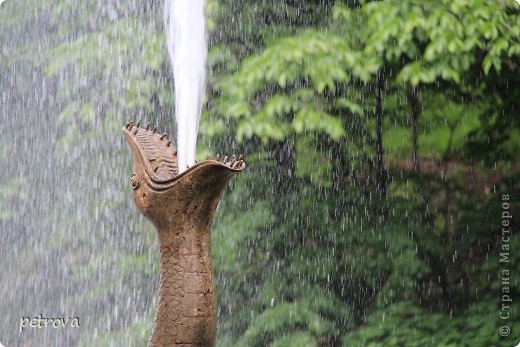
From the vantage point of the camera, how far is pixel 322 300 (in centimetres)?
782

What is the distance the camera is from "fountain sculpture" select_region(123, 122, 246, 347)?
356cm

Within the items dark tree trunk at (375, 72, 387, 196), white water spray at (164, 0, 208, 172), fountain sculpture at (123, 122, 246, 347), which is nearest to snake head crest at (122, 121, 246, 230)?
fountain sculpture at (123, 122, 246, 347)

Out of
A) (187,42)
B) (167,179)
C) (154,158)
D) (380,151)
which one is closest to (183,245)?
(167,179)

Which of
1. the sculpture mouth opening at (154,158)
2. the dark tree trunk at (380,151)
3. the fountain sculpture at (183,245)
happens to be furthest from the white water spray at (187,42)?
the dark tree trunk at (380,151)

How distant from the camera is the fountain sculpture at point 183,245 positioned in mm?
3557

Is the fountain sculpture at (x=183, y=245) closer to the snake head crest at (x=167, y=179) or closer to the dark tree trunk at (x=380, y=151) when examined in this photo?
the snake head crest at (x=167, y=179)

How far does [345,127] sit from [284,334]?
1.76 metres

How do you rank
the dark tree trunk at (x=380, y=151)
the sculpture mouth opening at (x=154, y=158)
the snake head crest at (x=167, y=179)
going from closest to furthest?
the snake head crest at (x=167, y=179), the sculpture mouth opening at (x=154, y=158), the dark tree trunk at (x=380, y=151)

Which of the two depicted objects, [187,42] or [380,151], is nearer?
[187,42]

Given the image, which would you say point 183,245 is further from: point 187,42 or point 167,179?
point 187,42

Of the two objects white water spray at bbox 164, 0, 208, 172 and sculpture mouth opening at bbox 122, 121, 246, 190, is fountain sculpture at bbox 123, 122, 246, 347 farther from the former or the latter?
white water spray at bbox 164, 0, 208, 172

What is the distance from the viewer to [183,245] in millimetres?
3611

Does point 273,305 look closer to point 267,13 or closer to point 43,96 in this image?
point 267,13

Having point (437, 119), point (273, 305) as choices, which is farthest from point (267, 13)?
point (273, 305)
